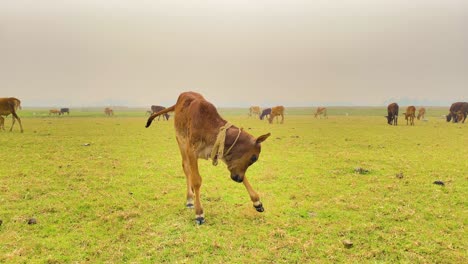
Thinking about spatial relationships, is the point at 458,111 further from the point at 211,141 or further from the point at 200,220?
the point at 200,220

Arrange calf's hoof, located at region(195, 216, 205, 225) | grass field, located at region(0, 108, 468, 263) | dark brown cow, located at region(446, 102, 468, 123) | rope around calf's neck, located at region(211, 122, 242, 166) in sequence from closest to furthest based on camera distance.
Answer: grass field, located at region(0, 108, 468, 263) → rope around calf's neck, located at region(211, 122, 242, 166) → calf's hoof, located at region(195, 216, 205, 225) → dark brown cow, located at region(446, 102, 468, 123)

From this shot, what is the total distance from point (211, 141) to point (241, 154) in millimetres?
765

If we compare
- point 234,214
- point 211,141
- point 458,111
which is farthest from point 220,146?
point 458,111

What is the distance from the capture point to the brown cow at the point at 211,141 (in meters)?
5.91

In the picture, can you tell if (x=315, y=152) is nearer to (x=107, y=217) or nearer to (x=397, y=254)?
(x=397, y=254)

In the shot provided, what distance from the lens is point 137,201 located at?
26.7ft

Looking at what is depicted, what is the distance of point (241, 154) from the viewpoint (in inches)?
233

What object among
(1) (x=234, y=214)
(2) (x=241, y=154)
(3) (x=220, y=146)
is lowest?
(1) (x=234, y=214)

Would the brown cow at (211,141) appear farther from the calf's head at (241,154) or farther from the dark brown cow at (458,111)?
the dark brown cow at (458,111)

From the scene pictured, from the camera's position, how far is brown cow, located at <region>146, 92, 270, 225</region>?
5.91 metres

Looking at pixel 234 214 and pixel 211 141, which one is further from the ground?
pixel 211 141

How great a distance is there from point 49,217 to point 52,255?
7.12 ft

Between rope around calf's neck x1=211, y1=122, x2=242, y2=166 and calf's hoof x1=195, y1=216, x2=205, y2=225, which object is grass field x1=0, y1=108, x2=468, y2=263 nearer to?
calf's hoof x1=195, y1=216, x2=205, y2=225

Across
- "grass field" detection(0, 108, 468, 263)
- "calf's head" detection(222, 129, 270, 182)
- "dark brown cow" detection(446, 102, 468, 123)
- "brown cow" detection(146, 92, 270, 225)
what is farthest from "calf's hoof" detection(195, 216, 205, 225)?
"dark brown cow" detection(446, 102, 468, 123)
